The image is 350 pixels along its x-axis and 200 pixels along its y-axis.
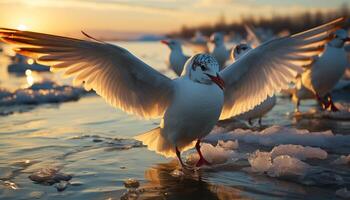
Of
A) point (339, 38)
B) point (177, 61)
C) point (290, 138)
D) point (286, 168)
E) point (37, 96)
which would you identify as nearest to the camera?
point (286, 168)

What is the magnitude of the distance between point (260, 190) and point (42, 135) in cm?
319

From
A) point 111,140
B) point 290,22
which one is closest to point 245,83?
point 111,140

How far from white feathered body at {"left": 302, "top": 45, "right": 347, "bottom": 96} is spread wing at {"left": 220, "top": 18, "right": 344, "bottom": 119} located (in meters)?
3.37

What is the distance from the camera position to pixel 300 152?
485 centimetres

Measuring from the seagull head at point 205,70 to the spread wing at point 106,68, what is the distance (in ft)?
0.92

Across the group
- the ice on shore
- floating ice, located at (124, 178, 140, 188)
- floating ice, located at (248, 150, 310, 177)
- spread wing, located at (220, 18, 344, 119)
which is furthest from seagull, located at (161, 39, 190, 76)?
floating ice, located at (124, 178, 140, 188)

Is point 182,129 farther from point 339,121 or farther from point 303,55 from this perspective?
point 339,121

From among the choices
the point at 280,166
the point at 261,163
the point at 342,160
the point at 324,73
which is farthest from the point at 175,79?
the point at 324,73

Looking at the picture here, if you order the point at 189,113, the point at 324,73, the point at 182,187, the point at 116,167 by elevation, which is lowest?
the point at 182,187

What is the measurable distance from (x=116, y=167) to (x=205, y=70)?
46.6 inches

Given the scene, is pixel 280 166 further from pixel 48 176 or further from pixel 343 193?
pixel 48 176

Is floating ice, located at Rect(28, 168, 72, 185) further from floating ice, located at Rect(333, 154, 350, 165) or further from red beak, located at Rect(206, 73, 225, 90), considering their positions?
floating ice, located at Rect(333, 154, 350, 165)

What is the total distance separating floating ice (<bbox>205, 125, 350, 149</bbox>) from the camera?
213 inches

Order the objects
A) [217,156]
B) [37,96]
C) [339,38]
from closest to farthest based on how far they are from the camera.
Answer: [217,156] < [339,38] < [37,96]
